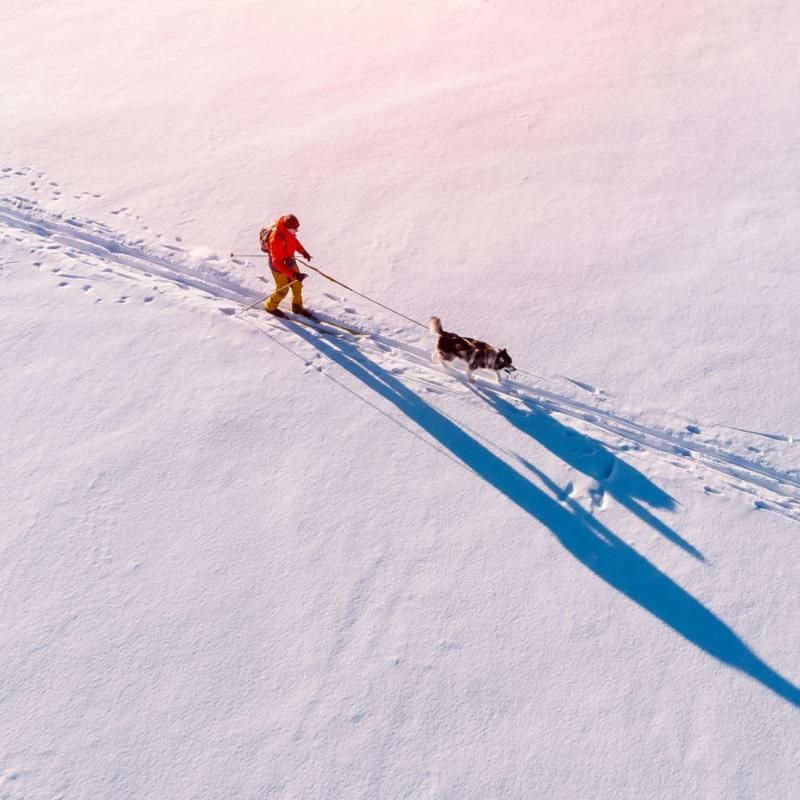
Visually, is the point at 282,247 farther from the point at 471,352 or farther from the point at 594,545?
the point at 594,545

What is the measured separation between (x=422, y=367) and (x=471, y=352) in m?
0.73

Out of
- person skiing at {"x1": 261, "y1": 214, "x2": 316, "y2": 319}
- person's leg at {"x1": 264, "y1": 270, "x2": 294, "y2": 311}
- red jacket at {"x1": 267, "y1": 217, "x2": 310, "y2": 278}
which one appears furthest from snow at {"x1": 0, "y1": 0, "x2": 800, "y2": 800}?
red jacket at {"x1": 267, "y1": 217, "x2": 310, "y2": 278}

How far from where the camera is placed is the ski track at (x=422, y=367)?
6320 mm

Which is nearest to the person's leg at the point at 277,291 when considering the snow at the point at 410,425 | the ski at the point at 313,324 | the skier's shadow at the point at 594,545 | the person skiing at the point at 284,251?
the person skiing at the point at 284,251

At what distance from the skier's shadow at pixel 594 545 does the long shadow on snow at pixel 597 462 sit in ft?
1.08

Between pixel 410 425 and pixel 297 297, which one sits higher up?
pixel 297 297

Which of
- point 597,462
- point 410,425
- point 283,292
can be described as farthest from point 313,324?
point 597,462

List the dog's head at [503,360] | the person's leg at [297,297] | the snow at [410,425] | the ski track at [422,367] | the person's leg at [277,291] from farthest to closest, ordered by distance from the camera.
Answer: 1. the person's leg at [297,297]
2. the person's leg at [277,291]
3. the dog's head at [503,360]
4. the ski track at [422,367]
5. the snow at [410,425]

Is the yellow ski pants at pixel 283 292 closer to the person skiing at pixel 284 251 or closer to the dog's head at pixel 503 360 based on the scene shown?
the person skiing at pixel 284 251

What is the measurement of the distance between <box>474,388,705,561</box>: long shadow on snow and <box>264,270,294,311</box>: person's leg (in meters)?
2.20

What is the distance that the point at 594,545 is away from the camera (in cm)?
587

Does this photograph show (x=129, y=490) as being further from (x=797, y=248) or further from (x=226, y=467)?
(x=797, y=248)

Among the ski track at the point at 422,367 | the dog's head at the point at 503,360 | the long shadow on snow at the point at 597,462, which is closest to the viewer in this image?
the long shadow on snow at the point at 597,462

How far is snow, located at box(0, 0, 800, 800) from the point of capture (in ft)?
16.3
